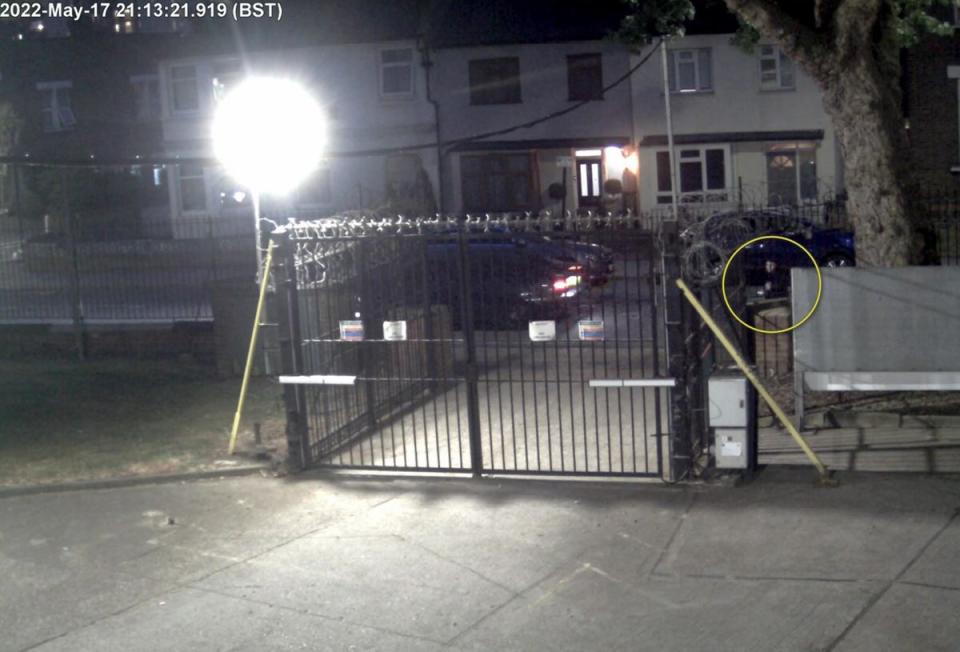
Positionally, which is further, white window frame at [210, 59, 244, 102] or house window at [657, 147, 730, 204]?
white window frame at [210, 59, 244, 102]

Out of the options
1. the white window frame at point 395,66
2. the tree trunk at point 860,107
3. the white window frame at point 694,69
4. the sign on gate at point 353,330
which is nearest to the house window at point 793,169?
the white window frame at point 694,69

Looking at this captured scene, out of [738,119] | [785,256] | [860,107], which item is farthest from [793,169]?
[860,107]

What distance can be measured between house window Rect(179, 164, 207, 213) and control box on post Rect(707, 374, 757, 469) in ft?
96.7

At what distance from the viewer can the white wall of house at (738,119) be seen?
3203 centimetres

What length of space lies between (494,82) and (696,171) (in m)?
6.37

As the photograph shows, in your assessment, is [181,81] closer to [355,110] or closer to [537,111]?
[355,110]

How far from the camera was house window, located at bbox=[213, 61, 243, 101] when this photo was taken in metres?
35.1

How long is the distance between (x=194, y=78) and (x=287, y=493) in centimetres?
2883

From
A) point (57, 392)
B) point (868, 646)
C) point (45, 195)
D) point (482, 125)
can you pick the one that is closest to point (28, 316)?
point (57, 392)

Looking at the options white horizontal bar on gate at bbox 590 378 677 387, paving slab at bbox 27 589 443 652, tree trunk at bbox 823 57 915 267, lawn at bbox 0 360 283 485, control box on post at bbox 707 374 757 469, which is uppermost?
tree trunk at bbox 823 57 915 267

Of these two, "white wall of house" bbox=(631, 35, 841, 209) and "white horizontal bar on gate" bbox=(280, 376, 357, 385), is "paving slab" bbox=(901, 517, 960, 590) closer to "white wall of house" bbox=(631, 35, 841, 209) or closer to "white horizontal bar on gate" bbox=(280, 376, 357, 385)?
"white horizontal bar on gate" bbox=(280, 376, 357, 385)

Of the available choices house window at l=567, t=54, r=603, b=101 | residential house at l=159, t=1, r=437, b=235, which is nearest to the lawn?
residential house at l=159, t=1, r=437, b=235

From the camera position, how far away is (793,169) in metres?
32.6

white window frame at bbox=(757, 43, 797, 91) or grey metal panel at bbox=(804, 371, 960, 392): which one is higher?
white window frame at bbox=(757, 43, 797, 91)
